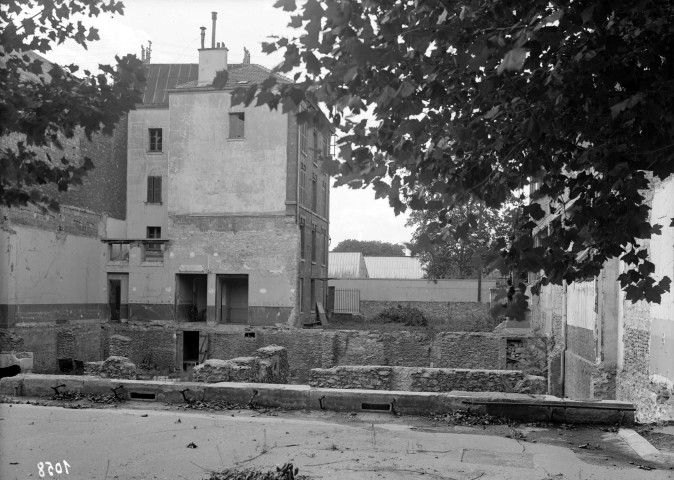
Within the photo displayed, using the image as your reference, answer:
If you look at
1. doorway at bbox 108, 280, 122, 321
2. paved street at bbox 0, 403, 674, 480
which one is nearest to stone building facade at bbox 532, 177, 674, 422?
paved street at bbox 0, 403, 674, 480

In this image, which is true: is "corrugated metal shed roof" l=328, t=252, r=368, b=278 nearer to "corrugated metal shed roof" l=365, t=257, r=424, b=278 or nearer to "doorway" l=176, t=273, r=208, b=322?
"corrugated metal shed roof" l=365, t=257, r=424, b=278

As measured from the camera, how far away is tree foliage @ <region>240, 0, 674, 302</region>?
14.0ft

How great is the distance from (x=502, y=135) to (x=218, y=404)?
713 centimetres

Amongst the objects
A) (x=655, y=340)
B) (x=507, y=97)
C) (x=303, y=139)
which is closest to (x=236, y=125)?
(x=303, y=139)

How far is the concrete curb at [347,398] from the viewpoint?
367 inches

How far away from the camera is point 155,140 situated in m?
32.4

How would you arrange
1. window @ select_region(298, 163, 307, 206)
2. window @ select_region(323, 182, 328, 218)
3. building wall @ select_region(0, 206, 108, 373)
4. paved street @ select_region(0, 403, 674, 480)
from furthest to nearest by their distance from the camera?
window @ select_region(323, 182, 328, 218), window @ select_region(298, 163, 307, 206), building wall @ select_region(0, 206, 108, 373), paved street @ select_region(0, 403, 674, 480)

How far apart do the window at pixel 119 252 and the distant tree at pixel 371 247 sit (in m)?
63.7

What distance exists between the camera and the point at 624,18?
4613 millimetres

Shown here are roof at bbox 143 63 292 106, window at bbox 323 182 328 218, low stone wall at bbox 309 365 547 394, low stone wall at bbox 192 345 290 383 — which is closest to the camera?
Result: low stone wall at bbox 309 365 547 394

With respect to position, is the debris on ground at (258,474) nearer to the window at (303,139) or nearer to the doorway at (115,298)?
the window at (303,139)

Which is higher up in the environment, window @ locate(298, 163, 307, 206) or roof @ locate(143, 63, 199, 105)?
roof @ locate(143, 63, 199, 105)

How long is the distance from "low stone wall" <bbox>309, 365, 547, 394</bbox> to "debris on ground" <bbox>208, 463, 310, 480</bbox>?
7458 mm

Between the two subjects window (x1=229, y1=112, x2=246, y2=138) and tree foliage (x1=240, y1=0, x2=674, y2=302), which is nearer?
tree foliage (x1=240, y1=0, x2=674, y2=302)
